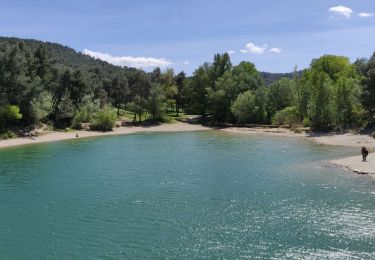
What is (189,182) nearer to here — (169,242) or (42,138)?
(169,242)

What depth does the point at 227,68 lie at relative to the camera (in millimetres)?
128125

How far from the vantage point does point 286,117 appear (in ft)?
340

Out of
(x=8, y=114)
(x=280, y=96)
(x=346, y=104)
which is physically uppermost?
(x=280, y=96)

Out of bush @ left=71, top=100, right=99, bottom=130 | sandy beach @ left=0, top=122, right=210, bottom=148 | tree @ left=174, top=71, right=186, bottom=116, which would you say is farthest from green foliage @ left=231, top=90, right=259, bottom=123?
bush @ left=71, top=100, right=99, bottom=130

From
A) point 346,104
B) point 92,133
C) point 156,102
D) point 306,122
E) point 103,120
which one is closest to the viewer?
point 346,104

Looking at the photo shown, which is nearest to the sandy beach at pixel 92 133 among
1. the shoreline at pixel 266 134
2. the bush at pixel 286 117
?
the shoreline at pixel 266 134

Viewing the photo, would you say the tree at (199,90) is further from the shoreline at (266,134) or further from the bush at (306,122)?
the bush at (306,122)

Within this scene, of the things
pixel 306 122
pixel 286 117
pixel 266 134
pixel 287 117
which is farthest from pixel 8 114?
pixel 306 122

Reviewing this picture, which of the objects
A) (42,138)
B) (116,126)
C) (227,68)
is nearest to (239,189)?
(42,138)

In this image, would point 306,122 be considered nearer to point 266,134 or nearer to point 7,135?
point 266,134

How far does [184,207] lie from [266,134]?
6256 cm

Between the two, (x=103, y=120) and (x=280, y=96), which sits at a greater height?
(x=280, y=96)

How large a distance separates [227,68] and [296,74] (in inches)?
946

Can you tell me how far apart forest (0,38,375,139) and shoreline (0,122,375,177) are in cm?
411
